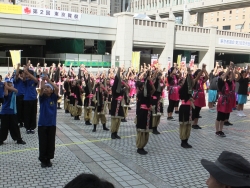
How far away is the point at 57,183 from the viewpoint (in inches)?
193

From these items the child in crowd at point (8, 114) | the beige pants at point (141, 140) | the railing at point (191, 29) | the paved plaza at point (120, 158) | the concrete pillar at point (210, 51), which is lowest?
the paved plaza at point (120, 158)

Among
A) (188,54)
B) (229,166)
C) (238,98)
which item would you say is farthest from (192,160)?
(188,54)

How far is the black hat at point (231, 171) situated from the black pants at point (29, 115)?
735cm

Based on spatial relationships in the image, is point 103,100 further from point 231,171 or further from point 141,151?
point 231,171

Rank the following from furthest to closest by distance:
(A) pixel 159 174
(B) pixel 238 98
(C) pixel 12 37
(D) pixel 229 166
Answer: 1. (C) pixel 12 37
2. (B) pixel 238 98
3. (A) pixel 159 174
4. (D) pixel 229 166

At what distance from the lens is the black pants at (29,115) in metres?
8.29

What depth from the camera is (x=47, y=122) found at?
5.73m

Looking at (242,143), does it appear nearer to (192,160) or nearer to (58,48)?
(192,160)

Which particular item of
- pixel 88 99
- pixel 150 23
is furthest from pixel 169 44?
pixel 88 99

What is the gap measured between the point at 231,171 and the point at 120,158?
4.85 m

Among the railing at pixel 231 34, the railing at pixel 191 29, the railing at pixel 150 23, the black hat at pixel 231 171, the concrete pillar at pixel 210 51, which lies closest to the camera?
the black hat at pixel 231 171

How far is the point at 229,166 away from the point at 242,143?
22.3 feet

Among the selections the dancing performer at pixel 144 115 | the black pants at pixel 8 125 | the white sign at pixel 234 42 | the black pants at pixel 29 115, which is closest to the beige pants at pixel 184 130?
the dancing performer at pixel 144 115

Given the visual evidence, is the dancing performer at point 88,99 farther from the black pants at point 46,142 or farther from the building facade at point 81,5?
the building facade at point 81,5
